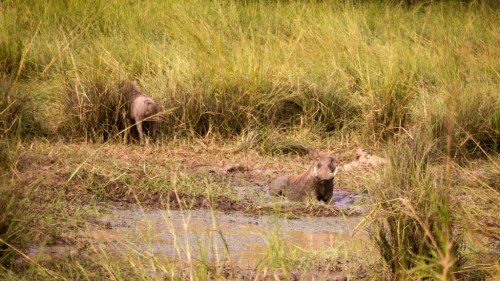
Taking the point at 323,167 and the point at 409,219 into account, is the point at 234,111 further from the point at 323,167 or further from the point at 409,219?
the point at 409,219

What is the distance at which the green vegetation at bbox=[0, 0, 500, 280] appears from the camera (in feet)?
17.1

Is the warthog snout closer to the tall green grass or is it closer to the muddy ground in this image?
the muddy ground

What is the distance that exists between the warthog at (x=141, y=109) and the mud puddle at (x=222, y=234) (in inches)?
72.2

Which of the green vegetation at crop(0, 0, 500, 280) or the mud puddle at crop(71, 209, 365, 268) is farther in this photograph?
the mud puddle at crop(71, 209, 365, 268)

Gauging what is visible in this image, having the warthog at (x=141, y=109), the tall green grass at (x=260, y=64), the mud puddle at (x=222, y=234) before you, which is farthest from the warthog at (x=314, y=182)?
the warthog at (x=141, y=109)

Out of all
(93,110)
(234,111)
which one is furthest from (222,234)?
(234,111)

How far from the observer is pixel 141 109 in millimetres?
8484

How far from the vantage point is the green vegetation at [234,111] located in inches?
205

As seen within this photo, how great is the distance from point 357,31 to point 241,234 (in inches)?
223

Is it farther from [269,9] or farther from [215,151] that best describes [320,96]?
[269,9]

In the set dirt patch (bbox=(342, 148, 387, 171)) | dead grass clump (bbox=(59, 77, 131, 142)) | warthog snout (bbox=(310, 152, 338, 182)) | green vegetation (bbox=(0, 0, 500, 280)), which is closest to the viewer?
green vegetation (bbox=(0, 0, 500, 280))

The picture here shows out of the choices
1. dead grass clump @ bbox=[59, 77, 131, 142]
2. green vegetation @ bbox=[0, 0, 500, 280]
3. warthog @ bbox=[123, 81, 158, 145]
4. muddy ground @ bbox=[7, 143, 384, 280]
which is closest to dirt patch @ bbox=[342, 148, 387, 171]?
muddy ground @ bbox=[7, 143, 384, 280]

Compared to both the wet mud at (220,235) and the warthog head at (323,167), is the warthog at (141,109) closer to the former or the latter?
the warthog head at (323,167)

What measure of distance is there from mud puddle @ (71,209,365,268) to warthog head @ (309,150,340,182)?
1.03 feet
